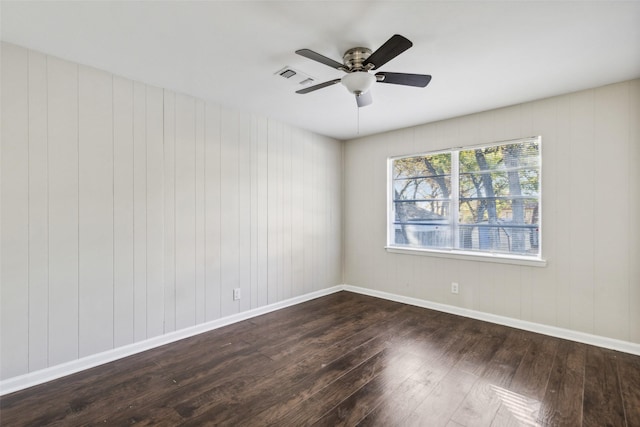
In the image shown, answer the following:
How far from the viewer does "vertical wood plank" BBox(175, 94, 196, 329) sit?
3094 mm

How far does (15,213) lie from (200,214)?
1.41 metres

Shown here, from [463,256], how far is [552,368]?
150 centimetres

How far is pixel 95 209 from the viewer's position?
257 cm

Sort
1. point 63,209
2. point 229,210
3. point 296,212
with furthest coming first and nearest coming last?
point 296,212, point 229,210, point 63,209

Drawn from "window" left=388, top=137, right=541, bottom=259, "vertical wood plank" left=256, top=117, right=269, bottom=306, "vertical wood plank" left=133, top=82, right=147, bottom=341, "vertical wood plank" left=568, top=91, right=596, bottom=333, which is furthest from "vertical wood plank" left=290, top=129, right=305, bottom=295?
"vertical wood plank" left=568, top=91, right=596, bottom=333

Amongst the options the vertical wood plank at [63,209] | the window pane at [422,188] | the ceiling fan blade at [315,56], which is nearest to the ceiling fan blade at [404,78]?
the ceiling fan blade at [315,56]

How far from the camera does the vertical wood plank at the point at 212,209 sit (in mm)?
3328

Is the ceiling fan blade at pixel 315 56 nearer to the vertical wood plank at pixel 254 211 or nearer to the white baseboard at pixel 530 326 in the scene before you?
the vertical wood plank at pixel 254 211

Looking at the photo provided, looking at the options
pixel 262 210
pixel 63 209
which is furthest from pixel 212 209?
pixel 63 209

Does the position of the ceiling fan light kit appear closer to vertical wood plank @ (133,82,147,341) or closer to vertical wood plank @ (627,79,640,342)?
vertical wood plank @ (133,82,147,341)

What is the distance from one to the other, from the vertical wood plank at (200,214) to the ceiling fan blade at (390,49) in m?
1.96

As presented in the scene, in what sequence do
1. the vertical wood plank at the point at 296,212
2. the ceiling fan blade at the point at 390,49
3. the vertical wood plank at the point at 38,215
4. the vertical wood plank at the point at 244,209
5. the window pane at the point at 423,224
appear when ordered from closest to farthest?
the ceiling fan blade at the point at 390,49, the vertical wood plank at the point at 38,215, the vertical wood plank at the point at 244,209, the window pane at the point at 423,224, the vertical wood plank at the point at 296,212

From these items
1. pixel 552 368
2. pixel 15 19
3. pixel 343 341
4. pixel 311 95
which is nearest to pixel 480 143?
pixel 311 95

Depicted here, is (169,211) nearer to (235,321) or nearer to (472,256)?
(235,321)
